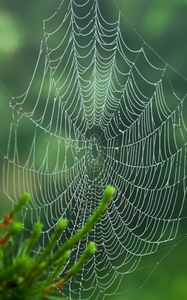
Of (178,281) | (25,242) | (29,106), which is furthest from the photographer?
(178,281)

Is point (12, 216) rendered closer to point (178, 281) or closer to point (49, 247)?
point (49, 247)

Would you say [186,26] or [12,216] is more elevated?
[186,26]

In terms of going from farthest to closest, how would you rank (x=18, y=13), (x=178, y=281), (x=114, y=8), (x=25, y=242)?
(x=18, y=13) < (x=114, y=8) < (x=178, y=281) < (x=25, y=242)

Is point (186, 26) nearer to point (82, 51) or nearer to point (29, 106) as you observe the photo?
point (82, 51)

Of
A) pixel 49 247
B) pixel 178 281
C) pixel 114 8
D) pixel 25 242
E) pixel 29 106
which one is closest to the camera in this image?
pixel 49 247

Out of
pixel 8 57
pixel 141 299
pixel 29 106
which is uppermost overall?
pixel 8 57

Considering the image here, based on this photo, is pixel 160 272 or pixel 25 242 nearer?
pixel 25 242

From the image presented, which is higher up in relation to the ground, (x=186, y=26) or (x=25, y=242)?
(x=186, y=26)

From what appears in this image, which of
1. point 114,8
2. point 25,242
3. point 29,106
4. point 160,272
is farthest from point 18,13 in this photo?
point 25,242

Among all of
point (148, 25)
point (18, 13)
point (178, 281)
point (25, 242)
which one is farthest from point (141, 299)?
point (25, 242)
